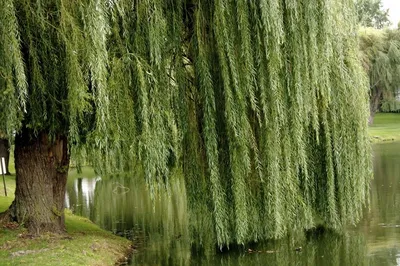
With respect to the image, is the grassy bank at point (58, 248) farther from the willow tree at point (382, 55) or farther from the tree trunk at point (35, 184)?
the willow tree at point (382, 55)

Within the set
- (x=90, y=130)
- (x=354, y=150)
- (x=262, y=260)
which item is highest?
(x=90, y=130)

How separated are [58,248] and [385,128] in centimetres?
3607

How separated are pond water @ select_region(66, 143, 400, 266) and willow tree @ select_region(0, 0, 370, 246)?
0.54m

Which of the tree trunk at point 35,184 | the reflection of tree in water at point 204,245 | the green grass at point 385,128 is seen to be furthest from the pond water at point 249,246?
the green grass at point 385,128

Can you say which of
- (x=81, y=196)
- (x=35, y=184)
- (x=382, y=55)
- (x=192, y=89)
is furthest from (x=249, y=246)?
(x=382, y=55)

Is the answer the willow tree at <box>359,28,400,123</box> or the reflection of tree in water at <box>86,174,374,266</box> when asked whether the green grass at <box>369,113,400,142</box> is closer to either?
the willow tree at <box>359,28,400,123</box>

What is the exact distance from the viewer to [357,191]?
9.56 metres

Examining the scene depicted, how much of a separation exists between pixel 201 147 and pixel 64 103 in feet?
6.89

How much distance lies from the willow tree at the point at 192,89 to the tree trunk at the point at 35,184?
0.37 meters

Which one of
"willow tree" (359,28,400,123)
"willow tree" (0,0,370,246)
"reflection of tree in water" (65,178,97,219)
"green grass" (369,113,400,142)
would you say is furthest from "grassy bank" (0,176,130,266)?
"willow tree" (359,28,400,123)

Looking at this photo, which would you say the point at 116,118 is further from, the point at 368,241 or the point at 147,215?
the point at 147,215

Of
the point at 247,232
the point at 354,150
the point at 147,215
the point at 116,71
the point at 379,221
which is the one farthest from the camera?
the point at 147,215

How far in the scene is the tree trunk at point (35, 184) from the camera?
9195 millimetres

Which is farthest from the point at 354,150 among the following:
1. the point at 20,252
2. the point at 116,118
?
the point at 20,252
